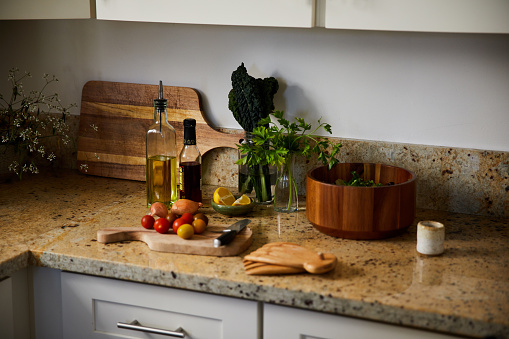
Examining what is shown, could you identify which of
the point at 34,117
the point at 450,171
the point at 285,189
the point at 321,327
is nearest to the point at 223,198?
the point at 285,189

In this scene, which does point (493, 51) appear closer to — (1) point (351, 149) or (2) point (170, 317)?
(1) point (351, 149)

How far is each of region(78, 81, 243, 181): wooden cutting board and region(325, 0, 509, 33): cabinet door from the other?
673 millimetres

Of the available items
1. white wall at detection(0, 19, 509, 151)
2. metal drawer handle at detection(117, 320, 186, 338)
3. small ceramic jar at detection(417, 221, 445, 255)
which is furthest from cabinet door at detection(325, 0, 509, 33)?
metal drawer handle at detection(117, 320, 186, 338)

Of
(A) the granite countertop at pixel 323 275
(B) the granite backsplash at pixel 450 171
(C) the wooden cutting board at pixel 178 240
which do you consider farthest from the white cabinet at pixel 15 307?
(B) the granite backsplash at pixel 450 171

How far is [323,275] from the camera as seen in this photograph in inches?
50.8

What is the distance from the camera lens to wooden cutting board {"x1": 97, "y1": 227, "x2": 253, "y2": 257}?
1405mm

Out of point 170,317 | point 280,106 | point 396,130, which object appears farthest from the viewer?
point 280,106

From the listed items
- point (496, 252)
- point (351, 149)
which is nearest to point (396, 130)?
point (351, 149)

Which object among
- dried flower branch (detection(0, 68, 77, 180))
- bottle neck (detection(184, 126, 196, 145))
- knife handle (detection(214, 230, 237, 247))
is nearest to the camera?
knife handle (detection(214, 230, 237, 247))

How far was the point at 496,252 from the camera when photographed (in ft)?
→ 4.72

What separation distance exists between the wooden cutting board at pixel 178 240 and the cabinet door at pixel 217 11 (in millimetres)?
554

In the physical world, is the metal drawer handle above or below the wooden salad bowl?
below

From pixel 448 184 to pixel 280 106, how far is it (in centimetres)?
58

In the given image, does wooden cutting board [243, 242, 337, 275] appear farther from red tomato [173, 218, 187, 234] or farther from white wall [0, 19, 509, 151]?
white wall [0, 19, 509, 151]
